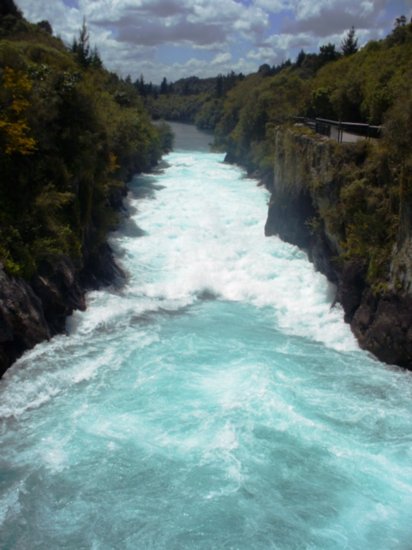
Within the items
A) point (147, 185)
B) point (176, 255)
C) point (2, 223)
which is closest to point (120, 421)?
point (2, 223)

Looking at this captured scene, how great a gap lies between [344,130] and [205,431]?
17.6 metres

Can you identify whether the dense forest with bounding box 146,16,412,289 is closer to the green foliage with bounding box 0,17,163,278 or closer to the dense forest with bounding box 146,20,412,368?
the dense forest with bounding box 146,20,412,368

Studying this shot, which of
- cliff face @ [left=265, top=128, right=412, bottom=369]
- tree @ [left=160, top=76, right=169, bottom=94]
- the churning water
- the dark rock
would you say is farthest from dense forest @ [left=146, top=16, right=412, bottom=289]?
tree @ [left=160, top=76, right=169, bottom=94]

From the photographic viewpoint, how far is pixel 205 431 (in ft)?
40.6

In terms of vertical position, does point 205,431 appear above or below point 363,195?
below

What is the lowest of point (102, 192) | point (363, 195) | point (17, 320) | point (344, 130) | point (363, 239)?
point (17, 320)

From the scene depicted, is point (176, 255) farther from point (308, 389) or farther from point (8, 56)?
point (308, 389)

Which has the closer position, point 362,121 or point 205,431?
point 205,431

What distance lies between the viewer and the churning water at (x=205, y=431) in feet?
32.2

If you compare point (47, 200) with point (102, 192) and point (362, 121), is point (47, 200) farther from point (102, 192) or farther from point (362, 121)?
point (362, 121)

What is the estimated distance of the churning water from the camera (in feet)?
32.2

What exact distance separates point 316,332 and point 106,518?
10.4m

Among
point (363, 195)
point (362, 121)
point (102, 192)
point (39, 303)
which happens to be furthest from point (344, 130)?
point (39, 303)

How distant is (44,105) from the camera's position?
19844mm
